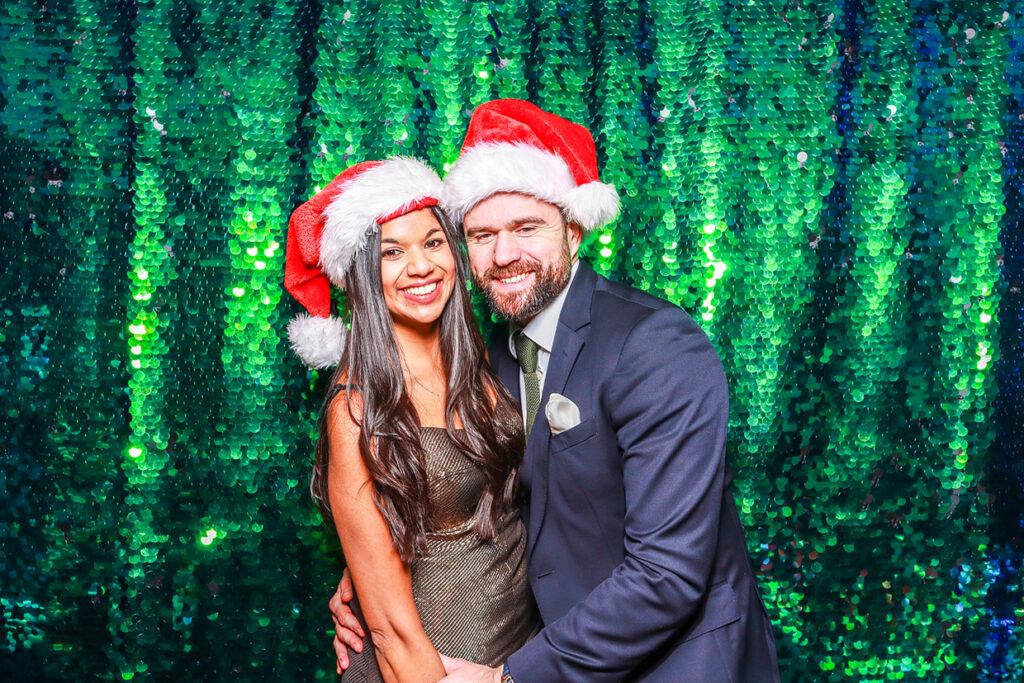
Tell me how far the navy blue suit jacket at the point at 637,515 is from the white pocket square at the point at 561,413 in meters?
0.02

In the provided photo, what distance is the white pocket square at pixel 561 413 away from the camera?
1602 millimetres

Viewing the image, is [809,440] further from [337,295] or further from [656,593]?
[337,295]

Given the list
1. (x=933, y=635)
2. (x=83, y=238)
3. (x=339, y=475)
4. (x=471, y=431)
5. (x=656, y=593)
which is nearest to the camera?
(x=656, y=593)

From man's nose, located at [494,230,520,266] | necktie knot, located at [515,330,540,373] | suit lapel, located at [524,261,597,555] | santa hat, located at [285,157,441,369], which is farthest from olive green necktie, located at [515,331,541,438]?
santa hat, located at [285,157,441,369]

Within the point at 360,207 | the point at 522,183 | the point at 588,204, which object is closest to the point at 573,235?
the point at 588,204

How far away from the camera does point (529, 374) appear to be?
182 cm

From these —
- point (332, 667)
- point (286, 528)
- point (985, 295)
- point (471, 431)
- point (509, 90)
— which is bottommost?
point (332, 667)

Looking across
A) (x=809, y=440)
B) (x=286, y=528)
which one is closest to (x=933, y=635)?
(x=809, y=440)

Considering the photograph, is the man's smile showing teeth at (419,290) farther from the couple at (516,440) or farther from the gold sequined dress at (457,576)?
the gold sequined dress at (457,576)

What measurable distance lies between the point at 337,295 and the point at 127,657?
123 centimetres

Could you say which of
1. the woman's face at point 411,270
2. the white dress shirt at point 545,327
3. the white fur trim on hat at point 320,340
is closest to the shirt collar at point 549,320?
the white dress shirt at point 545,327

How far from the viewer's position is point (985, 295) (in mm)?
2248

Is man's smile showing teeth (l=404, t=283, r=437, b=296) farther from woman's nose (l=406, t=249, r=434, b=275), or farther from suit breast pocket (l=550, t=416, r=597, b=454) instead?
suit breast pocket (l=550, t=416, r=597, b=454)

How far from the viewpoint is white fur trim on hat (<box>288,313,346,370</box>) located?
74.2 inches
